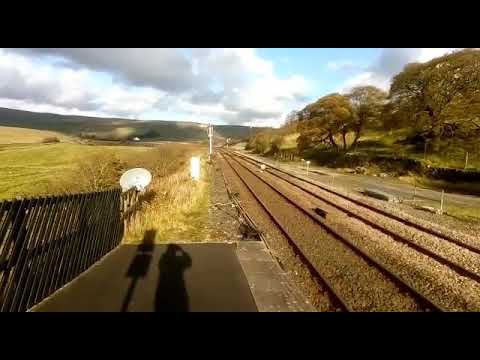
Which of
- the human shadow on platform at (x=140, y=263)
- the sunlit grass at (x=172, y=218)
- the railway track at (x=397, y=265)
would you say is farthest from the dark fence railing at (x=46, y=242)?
the railway track at (x=397, y=265)

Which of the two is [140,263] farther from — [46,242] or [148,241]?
[46,242]

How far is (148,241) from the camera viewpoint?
880 cm

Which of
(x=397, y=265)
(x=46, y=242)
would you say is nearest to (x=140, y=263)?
(x=46, y=242)

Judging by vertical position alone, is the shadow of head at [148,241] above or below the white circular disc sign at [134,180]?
below

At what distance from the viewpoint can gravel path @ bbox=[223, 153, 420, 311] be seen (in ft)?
19.7

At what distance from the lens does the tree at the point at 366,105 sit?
41.8 m

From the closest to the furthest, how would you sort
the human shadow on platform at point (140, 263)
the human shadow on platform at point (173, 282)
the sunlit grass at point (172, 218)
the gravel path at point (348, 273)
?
1. the human shadow on platform at point (173, 282)
2. the human shadow on platform at point (140, 263)
3. the gravel path at point (348, 273)
4. the sunlit grass at point (172, 218)

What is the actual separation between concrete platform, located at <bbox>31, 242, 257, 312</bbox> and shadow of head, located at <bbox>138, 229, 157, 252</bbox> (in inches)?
3.1

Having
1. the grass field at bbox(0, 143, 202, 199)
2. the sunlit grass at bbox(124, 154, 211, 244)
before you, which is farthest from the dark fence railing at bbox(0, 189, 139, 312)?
the grass field at bbox(0, 143, 202, 199)

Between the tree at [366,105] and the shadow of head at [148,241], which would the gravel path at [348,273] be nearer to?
the shadow of head at [148,241]

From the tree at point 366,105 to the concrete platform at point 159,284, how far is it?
40.0 meters

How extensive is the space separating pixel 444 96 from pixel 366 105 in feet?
45.6
